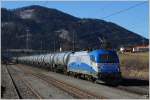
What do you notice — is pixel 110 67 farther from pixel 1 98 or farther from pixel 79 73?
pixel 1 98

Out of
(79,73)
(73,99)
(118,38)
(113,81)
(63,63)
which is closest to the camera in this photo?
(73,99)

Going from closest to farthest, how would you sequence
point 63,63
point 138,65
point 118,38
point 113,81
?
point 113,81
point 63,63
point 138,65
point 118,38

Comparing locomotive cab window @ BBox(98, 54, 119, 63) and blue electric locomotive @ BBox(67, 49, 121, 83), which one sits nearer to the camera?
blue electric locomotive @ BBox(67, 49, 121, 83)

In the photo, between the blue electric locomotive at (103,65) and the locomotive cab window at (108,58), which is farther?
the locomotive cab window at (108,58)

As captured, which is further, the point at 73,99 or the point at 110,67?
the point at 110,67

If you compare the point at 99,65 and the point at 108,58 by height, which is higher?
the point at 108,58

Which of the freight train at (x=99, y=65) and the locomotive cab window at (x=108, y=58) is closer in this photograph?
the freight train at (x=99, y=65)

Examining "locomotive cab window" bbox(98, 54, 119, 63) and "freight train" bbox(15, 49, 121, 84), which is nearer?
"freight train" bbox(15, 49, 121, 84)

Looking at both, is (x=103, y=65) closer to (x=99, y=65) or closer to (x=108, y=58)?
(x=99, y=65)

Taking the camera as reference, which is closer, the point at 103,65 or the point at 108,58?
the point at 103,65

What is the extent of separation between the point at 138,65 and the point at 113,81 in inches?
1011

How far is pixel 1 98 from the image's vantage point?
23.6 metres

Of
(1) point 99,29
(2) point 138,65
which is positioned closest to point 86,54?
(2) point 138,65

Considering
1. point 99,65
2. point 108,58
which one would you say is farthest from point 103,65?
point 108,58
